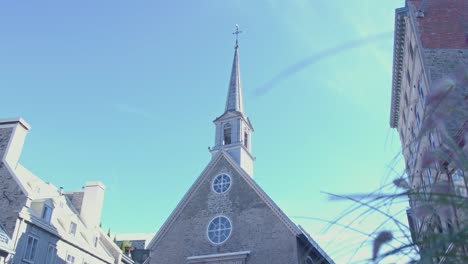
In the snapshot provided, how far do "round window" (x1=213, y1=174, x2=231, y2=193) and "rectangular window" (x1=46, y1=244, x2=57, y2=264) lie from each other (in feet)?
32.4

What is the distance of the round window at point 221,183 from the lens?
2806 cm

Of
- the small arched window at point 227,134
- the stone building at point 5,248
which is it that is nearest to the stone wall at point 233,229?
the small arched window at point 227,134

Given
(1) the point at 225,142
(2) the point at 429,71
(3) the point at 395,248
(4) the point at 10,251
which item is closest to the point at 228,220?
(1) the point at 225,142

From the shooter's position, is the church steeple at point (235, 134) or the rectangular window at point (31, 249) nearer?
the rectangular window at point (31, 249)

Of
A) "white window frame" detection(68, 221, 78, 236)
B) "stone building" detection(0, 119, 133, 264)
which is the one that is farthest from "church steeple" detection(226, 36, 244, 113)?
"white window frame" detection(68, 221, 78, 236)

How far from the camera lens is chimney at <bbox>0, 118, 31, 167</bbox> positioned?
24.9 m

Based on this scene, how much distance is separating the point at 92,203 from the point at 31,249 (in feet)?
29.6

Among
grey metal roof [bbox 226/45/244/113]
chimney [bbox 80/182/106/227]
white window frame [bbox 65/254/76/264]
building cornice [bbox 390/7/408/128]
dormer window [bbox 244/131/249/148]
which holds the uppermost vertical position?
grey metal roof [bbox 226/45/244/113]

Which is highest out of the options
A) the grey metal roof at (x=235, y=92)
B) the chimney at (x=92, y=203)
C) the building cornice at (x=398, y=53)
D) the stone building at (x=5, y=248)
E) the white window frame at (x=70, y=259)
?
the grey metal roof at (x=235, y=92)

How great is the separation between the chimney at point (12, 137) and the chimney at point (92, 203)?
7.24 meters

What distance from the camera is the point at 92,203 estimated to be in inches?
1250

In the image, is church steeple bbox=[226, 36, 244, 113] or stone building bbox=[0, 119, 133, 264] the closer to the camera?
stone building bbox=[0, 119, 133, 264]

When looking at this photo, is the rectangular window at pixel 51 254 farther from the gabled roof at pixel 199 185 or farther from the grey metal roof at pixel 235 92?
the grey metal roof at pixel 235 92

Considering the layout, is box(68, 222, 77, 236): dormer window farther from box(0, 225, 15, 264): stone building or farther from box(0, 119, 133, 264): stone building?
box(0, 225, 15, 264): stone building
